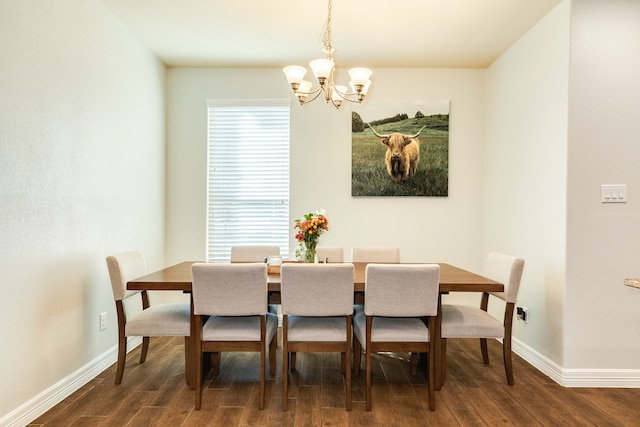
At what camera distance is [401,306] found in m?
2.43

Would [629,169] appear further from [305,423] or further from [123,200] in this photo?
[123,200]

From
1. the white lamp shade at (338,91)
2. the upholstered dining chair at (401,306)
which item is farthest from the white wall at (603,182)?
the white lamp shade at (338,91)

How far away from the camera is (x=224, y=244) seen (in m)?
4.34

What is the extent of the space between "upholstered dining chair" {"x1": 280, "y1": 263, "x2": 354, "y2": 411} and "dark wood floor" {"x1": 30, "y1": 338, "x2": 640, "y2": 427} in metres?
0.22

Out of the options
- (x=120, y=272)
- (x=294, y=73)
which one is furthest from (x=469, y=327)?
(x=120, y=272)

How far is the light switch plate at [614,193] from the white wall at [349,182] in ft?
4.92

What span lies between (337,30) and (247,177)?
1745mm

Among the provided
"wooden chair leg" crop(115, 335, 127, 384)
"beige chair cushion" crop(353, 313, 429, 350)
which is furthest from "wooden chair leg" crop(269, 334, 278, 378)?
"wooden chair leg" crop(115, 335, 127, 384)

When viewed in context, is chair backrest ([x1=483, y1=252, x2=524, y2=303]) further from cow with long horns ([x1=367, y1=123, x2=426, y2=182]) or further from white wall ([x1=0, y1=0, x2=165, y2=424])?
white wall ([x1=0, y1=0, x2=165, y2=424])

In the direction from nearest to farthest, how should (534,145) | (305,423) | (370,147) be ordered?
(305,423) → (534,145) → (370,147)

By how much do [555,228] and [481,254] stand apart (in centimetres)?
133

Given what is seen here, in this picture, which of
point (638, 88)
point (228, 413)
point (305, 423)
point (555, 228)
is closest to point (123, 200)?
point (228, 413)

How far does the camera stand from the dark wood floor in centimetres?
234

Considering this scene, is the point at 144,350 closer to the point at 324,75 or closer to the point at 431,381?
the point at 431,381
